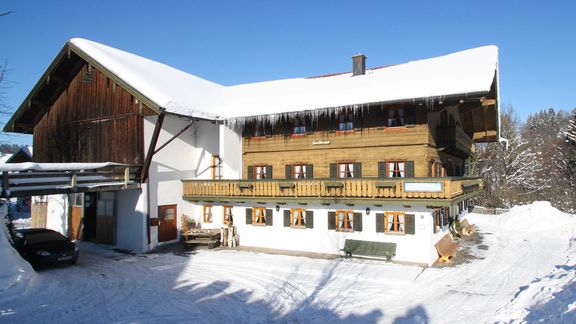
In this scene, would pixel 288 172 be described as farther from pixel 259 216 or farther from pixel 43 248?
pixel 43 248

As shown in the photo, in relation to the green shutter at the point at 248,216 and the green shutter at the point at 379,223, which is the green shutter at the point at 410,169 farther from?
the green shutter at the point at 248,216

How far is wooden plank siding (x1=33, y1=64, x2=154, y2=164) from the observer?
2092 centimetres

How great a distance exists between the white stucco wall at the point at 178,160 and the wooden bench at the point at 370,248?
905 centimetres

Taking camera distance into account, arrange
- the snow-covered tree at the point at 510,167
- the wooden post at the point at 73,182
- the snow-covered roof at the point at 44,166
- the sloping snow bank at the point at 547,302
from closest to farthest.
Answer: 1. the sloping snow bank at the point at 547,302
2. the snow-covered roof at the point at 44,166
3. the wooden post at the point at 73,182
4. the snow-covered tree at the point at 510,167

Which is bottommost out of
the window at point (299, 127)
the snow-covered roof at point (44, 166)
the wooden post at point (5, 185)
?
the wooden post at point (5, 185)

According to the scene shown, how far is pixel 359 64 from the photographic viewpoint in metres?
25.3

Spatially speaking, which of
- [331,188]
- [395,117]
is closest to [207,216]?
[331,188]

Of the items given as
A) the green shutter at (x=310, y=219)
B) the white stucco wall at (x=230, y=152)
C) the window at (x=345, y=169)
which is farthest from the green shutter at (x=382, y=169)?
the white stucco wall at (x=230, y=152)

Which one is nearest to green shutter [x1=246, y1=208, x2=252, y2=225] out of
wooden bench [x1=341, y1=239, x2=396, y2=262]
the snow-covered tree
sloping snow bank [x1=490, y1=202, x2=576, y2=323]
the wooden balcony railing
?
the wooden balcony railing

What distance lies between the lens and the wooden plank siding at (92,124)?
20922 mm

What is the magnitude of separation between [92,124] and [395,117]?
56.0 ft

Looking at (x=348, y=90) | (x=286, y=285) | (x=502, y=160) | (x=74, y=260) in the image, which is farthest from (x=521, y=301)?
(x=502, y=160)

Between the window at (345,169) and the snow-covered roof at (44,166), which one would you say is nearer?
the snow-covered roof at (44,166)

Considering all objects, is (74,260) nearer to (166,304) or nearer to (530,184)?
(166,304)
